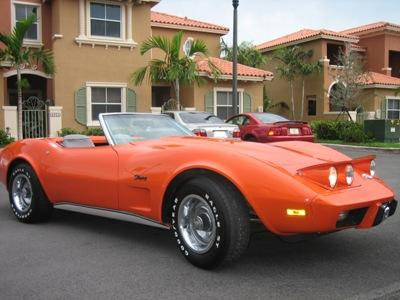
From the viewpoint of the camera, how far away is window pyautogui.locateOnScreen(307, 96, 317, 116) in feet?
103

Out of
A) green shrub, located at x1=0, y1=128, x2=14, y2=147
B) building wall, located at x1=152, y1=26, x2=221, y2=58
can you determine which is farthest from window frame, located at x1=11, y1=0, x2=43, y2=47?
building wall, located at x1=152, y1=26, x2=221, y2=58

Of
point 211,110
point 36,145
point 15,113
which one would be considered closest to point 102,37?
point 15,113

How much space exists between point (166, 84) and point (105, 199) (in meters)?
18.5

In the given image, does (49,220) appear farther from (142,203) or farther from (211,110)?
(211,110)

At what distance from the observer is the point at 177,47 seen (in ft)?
61.6

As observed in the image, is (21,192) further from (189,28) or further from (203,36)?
(203,36)

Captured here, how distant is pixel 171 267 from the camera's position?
4.20 m

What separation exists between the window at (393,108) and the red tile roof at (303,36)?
14.4ft

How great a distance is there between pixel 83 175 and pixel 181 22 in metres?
21.6

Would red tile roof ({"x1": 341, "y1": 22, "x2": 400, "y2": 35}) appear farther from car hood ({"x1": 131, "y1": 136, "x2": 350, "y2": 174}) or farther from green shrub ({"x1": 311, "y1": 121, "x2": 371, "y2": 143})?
car hood ({"x1": 131, "y1": 136, "x2": 350, "y2": 174})

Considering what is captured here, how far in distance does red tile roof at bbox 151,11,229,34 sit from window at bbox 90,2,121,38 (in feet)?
15.9

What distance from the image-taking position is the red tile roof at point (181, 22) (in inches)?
989

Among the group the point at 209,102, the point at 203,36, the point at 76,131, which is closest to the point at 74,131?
the point at 76,131

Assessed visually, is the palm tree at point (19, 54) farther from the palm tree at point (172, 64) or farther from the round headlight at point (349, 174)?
the round headlight at point (349, 174)
